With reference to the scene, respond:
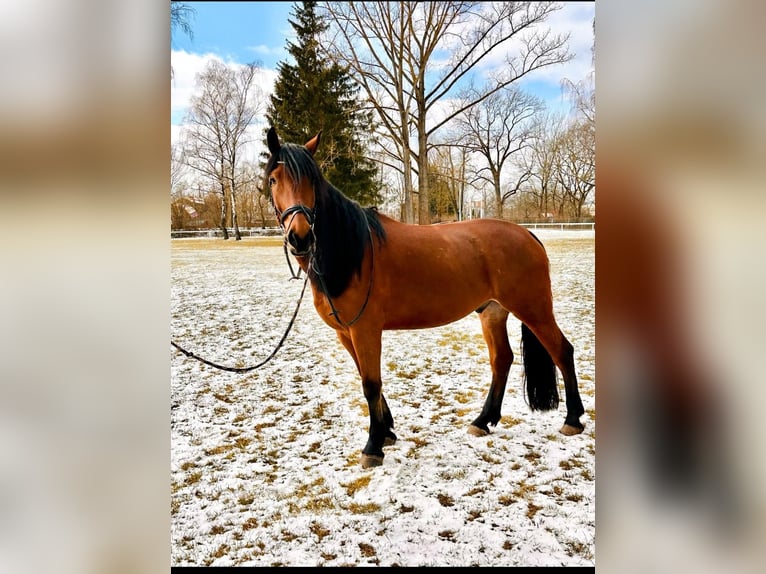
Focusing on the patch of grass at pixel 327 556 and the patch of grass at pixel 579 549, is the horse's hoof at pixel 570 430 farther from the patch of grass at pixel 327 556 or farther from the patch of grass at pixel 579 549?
the patch of grass at pixel 327 556

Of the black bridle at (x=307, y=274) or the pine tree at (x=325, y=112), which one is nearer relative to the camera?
the black bridle at (x=307, y=274)

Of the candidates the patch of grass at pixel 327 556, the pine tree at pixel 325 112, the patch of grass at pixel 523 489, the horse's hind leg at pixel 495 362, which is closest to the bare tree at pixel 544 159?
the horse's hind leg at pixel 495 362

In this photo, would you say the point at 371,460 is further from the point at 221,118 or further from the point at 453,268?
the point at 221,118
